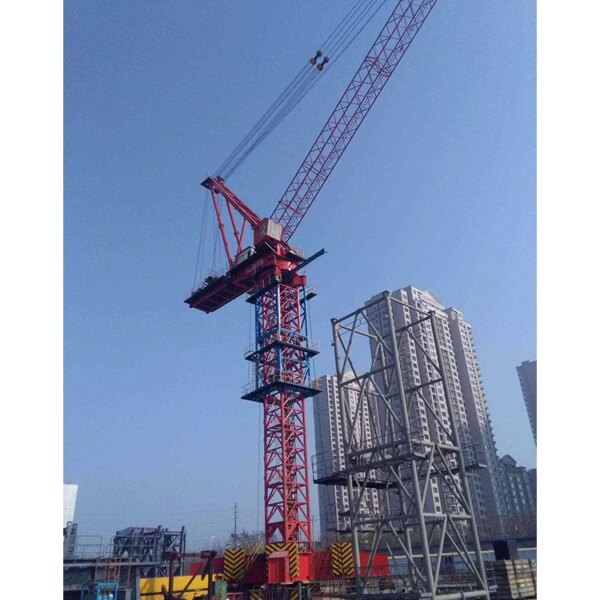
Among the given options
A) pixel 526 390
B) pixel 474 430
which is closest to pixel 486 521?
pixel 474 430

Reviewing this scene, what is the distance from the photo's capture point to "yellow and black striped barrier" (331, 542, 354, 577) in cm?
2862

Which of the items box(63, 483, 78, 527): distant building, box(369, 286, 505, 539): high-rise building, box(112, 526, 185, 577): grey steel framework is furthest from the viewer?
box(369, 286, 505, 539): high-rise building

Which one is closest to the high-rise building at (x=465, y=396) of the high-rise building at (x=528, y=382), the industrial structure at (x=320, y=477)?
the high-rise building at (x=528, y=382)

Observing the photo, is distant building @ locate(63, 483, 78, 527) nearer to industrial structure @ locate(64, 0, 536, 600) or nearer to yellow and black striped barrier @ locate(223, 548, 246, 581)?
industrial structure @ locate(64, 0, 536, 600)

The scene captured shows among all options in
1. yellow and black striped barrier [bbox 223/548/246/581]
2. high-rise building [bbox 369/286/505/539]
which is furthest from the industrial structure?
high-rise building [bbox 369/286/505/539]

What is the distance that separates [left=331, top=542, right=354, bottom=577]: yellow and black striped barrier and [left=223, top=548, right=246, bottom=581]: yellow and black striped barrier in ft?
18.0

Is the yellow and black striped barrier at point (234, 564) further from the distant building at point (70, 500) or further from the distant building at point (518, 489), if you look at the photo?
the distant building at point (518, 489)

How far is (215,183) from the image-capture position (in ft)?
182

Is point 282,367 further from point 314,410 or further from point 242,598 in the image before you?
point 314,410

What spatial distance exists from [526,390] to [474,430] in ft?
40.9

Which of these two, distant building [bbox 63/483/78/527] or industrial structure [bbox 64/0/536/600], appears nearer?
industrial structure [bbox 64/0/536/600]

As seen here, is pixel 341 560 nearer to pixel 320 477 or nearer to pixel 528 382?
pixel 320 477
